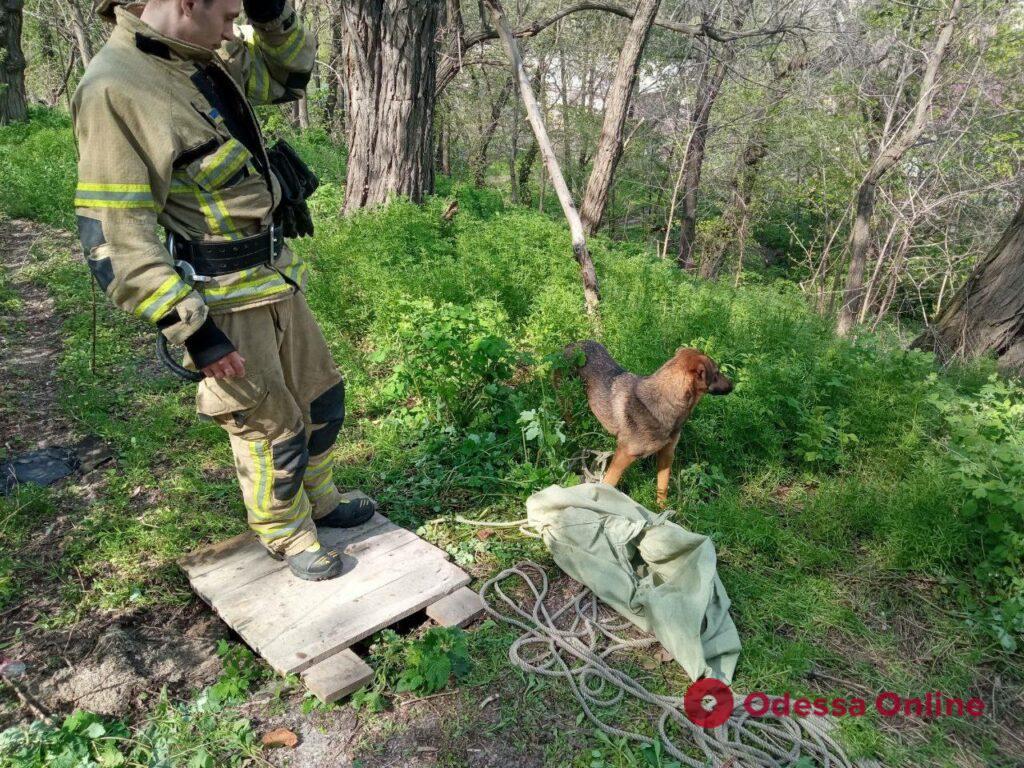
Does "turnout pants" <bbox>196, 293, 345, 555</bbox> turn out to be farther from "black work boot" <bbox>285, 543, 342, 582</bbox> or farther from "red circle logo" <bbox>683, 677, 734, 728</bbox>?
"red circle logo" <bbox>683, 677, 734, 728</bbox>

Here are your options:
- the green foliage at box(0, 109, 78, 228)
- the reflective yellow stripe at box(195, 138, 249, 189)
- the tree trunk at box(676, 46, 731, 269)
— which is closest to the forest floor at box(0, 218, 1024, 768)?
the reflective yellow stripe at box(195, 138, 249, 189)

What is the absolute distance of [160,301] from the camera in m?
2.25

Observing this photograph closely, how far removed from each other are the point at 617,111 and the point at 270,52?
6.49 m

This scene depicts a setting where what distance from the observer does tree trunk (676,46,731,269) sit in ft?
41.3

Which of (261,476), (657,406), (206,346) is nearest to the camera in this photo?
(206,346)

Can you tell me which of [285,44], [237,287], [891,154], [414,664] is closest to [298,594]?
[414,664]

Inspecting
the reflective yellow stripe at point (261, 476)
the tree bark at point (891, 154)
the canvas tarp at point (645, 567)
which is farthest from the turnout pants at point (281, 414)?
the tree bark at point (891, 154)

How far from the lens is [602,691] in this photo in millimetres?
2633

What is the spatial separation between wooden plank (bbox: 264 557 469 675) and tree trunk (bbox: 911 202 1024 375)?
5.09 metres

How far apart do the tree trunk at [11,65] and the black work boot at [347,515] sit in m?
16.3

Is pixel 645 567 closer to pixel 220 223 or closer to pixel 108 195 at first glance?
pixel 220 223

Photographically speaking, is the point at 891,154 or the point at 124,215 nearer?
the point at 124,215

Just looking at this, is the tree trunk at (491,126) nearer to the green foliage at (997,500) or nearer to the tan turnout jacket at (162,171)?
the green foliage at (997,500)

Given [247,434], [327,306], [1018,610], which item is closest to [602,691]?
[247,434]
